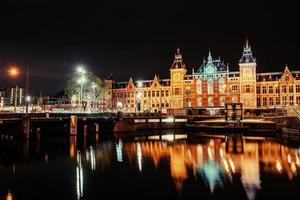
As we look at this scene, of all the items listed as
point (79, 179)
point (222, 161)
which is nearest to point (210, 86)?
point (222, 161)

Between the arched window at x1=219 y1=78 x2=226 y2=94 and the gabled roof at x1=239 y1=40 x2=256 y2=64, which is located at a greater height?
the gabled roof at x1=239 y1=40 x2=256 y2=64

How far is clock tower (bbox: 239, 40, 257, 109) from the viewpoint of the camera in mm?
101688

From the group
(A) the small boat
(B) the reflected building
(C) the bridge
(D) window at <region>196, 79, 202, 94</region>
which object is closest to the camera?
(B) the reflected building

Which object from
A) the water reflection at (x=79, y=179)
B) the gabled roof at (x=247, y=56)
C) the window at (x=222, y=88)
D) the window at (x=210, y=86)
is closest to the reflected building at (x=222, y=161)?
the water reflection at (x=79, y=179)

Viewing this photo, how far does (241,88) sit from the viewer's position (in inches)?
4053

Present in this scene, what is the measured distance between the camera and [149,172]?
30.0 meters

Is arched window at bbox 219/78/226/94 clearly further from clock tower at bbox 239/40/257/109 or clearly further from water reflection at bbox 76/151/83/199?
water reflection at bbox 76/151/83/199

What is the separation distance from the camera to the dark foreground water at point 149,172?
22609 mm

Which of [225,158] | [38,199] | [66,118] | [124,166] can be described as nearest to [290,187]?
[225,158]

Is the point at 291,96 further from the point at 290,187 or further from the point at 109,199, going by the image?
the point at 109,199

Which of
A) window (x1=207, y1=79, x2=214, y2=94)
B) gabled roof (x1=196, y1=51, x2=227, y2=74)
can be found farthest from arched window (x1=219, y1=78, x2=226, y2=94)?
gabled roof (x1=196, y1=51, x2=227, y2=74)

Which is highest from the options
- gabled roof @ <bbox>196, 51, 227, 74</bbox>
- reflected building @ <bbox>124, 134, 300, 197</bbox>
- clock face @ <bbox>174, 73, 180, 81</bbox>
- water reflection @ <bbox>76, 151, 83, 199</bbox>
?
gabled roof @ <bbox>196, 51, 227, 74</bbox>

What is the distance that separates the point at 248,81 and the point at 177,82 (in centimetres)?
2517

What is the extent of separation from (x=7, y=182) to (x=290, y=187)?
2262cm
